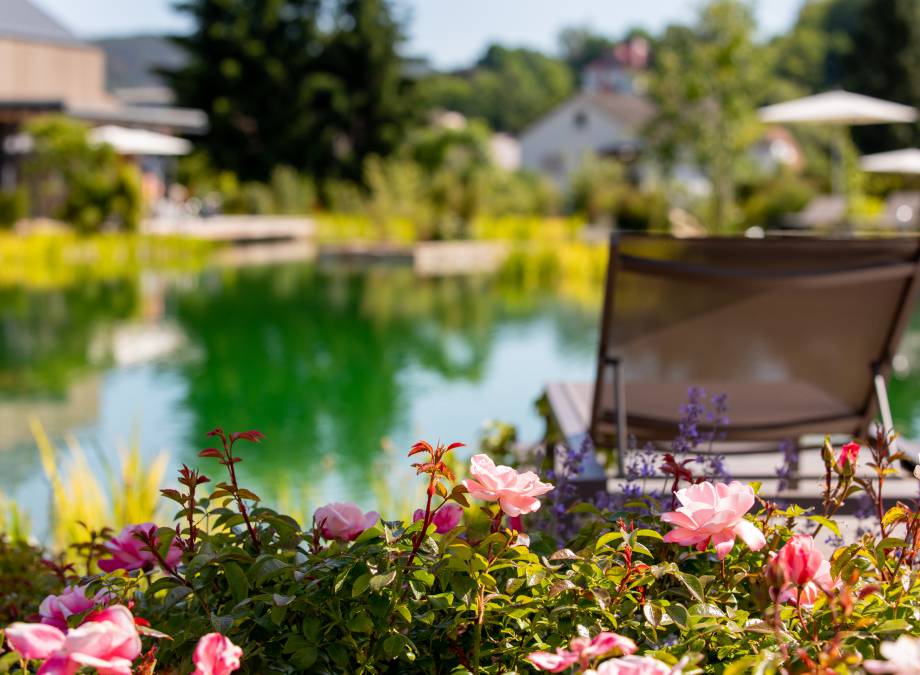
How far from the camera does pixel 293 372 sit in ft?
25.0

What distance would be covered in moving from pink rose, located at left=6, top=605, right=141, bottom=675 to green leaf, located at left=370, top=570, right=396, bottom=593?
25 cm

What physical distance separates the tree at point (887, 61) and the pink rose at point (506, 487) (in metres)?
38.8

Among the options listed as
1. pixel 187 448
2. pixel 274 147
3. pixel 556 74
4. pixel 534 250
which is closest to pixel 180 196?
pixel 274 147

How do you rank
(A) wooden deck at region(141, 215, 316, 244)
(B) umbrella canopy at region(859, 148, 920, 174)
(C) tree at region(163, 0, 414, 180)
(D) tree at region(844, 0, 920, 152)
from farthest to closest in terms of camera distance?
1. (D) tree at region(844, 0, 920, 152)
2. (C) tree at region(163, 0, 414, 180)
3. (A) wooden deck at region(141, 215, 316, 244)
4. (B) umbrella canopy at region(859, 148, 920, 174)

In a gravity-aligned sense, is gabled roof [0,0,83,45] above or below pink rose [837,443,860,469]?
above

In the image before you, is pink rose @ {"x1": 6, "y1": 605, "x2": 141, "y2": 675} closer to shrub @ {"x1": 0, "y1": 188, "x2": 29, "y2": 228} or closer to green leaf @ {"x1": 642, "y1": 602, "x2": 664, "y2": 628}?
green leaf @ {"x1": 642, "y1": 602, "x2": 664, "y2": 628}

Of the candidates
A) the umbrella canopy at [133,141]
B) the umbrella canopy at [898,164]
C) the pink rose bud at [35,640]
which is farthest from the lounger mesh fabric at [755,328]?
the umbrella canopy at [133,141]

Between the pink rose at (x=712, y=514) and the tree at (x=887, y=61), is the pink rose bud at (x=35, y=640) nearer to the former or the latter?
the pink rose at (x=712, y=514)

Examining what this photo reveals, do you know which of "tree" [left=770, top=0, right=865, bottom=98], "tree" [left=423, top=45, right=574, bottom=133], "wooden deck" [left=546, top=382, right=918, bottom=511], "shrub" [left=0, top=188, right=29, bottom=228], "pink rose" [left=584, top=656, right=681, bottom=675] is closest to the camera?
"pink rose" [left=584, top=656, right=681, bottom=675]

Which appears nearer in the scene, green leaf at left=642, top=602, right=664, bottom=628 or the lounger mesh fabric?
green leaf at left=642, top=602, right=664, bottom=628

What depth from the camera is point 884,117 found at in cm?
1535

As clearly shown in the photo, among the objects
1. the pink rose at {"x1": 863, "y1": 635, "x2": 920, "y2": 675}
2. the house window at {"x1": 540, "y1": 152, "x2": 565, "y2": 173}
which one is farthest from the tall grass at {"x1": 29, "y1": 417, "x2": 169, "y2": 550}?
the house window at {"x1": 540, "y1": 152, "x2": 565, "y2": 173}

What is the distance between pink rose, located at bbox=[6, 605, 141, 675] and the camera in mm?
920

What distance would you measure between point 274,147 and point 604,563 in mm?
29929
